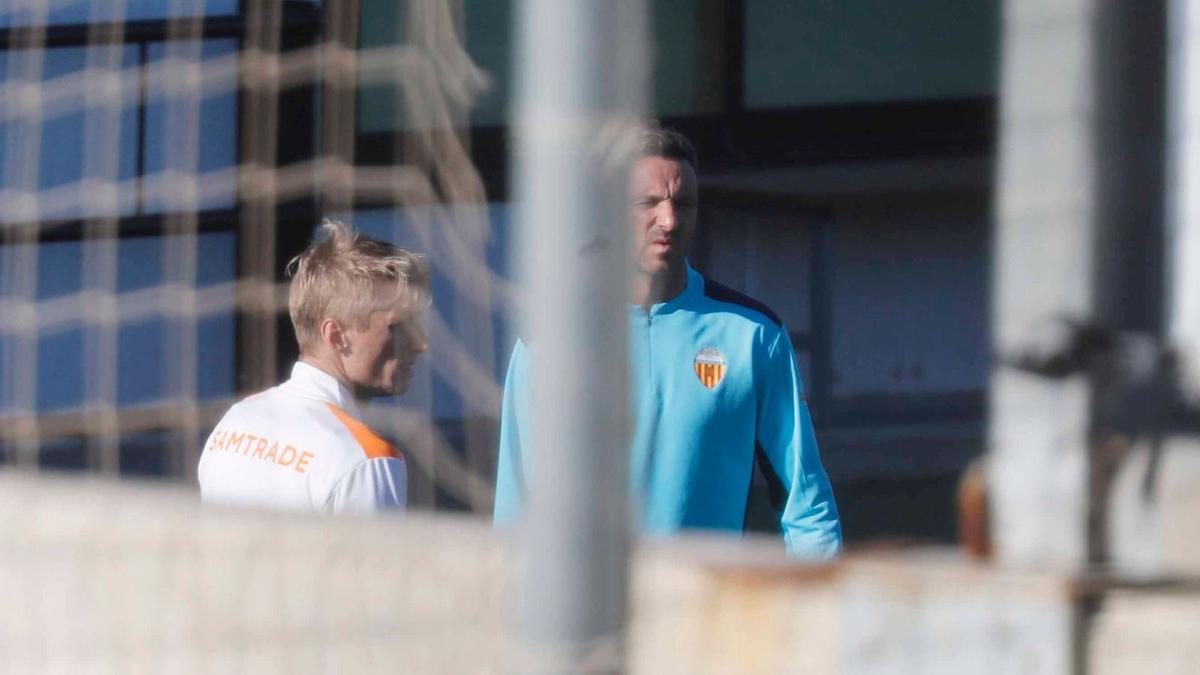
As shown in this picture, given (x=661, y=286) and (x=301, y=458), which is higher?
(x=661, y=286)

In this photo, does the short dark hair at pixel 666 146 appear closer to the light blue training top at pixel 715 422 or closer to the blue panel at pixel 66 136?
the light blue training top at pixel 715 422

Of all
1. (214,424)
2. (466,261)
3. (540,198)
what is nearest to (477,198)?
(466,261)

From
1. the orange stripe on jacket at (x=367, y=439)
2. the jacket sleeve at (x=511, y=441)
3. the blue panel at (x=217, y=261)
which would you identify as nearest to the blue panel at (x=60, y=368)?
the orange stripe on jacket at (x=367, y=439)

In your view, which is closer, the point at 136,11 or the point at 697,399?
the point at 697,399

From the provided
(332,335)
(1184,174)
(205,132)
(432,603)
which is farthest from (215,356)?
(1184,174)

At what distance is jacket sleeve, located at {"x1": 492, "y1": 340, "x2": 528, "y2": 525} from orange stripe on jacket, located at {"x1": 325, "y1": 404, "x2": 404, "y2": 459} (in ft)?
0.56

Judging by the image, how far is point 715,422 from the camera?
7.81 ft

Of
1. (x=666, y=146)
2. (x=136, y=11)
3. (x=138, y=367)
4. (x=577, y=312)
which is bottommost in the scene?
(x=138, y=367)

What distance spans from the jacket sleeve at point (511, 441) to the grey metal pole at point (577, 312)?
1.33 metres

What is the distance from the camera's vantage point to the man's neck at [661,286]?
2.41 m

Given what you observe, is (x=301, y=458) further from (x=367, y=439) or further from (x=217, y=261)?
(x=217, y=261)

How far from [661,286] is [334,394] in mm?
526

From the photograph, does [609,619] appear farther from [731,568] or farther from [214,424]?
[214,424]

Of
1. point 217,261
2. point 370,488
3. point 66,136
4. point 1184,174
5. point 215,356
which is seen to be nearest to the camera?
point 1184,174
